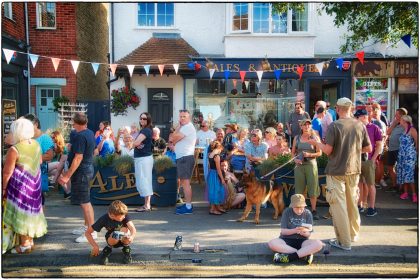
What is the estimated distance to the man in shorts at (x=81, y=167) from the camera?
612cm

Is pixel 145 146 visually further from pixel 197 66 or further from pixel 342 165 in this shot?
pixel 197 66

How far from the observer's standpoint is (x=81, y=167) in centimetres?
627

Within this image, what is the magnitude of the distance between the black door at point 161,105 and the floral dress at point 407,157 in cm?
806

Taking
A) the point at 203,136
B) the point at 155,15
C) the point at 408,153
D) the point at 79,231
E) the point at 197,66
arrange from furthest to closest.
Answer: the point at 155,15 → the point at 197,66 → the point at 203,136 → the point at 408,153 → the point at 79,231

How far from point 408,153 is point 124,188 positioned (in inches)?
223

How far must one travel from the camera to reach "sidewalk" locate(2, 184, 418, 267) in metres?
5.84

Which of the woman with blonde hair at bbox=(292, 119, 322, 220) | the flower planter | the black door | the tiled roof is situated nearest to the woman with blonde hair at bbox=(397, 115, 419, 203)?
the woman with blonde hair at bbox=(292, 119, 322, 220)

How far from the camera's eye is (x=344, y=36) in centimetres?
1466

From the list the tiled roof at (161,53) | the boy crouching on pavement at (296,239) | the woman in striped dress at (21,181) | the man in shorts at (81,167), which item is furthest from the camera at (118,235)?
the tiled roof at (161,53)

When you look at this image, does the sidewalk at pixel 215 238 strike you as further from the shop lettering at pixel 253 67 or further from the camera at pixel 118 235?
the shop lettering at pixel 253 67

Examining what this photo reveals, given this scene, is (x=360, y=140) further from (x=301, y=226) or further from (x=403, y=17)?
(x=403, y=17)

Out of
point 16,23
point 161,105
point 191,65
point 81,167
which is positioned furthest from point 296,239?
point 16,23

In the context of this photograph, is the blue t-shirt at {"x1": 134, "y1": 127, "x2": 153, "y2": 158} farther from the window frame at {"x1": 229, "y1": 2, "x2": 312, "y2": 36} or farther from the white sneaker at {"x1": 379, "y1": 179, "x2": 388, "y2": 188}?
the window frame at {"x1": 229, "y1": 2, "x2": 312, "y2": 36}

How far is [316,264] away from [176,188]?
3860 mm
